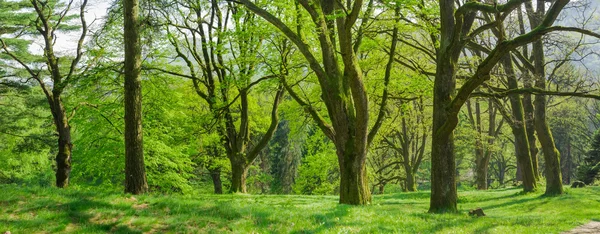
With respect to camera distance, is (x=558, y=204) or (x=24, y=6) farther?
(x=24, y=6)

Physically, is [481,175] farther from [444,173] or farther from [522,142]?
[444,173]

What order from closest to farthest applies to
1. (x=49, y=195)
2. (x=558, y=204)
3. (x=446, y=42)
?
1. (x=49, y=195)
2. (x=446, y=42)
3. (x=558, y=204)

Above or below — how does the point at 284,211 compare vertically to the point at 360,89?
below

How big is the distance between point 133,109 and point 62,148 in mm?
10844

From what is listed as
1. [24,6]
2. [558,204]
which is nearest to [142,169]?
[558,204]

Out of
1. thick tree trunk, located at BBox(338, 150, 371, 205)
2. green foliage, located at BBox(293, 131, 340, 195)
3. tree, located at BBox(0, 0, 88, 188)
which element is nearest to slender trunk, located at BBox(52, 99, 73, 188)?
tree, located at BBox(0, 0, 88, 188)

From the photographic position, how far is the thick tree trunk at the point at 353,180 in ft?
46.5

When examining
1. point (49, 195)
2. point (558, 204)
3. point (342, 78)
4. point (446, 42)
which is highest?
point (446, 42)

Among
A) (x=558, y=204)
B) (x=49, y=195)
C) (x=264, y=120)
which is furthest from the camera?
(x=264, y=120)

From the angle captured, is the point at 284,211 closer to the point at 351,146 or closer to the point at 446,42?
the point at 351,146

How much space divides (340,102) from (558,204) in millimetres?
10777

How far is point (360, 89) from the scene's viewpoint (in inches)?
563

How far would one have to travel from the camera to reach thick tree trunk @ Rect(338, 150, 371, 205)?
14.2 meters

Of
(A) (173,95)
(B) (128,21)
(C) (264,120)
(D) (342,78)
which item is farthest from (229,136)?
(B) (128,21)
